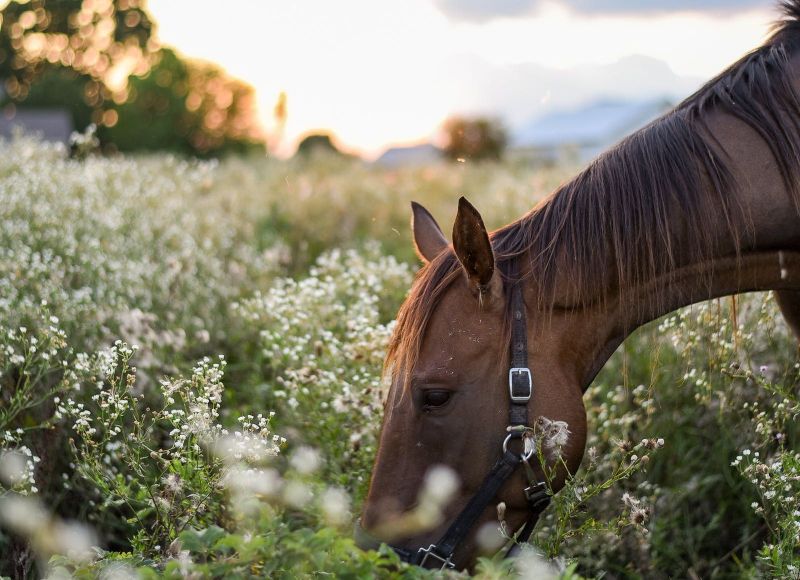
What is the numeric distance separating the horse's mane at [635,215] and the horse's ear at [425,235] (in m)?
0.30

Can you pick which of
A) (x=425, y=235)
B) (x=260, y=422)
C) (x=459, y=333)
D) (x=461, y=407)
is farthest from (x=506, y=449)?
(x=425, y=235)

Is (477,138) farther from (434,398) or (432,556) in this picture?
(432,556)

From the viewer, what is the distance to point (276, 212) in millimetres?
8664

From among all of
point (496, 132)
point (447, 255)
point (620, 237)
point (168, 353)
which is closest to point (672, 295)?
point (620, 237)

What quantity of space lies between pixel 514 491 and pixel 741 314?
179 centimetres

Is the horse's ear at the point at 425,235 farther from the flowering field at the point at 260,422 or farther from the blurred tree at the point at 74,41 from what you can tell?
the blurred tree at the point at 74,41

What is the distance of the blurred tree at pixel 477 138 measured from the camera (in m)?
19.3

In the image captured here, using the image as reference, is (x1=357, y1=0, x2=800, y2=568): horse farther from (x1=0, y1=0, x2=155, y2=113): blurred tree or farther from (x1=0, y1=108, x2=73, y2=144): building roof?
(x1=0, y1=0, x2=155, y2=113): blurred tree

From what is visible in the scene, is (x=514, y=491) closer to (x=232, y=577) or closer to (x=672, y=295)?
(x=672, y=295)

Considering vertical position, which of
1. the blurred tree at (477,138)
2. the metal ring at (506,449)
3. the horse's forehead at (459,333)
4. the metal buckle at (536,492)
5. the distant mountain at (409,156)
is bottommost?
the metal buckle at (536,492)

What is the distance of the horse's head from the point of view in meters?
2.45

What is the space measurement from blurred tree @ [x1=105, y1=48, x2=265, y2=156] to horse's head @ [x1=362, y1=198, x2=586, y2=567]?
4390 centimetres

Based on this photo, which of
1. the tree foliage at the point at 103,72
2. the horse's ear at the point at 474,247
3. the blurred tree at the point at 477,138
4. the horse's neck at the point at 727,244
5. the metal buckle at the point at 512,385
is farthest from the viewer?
the tree foliage at the point at 103,72

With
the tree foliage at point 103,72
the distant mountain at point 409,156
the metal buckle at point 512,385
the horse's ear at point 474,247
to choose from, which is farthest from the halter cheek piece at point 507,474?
the tree foliage at point 103,72
